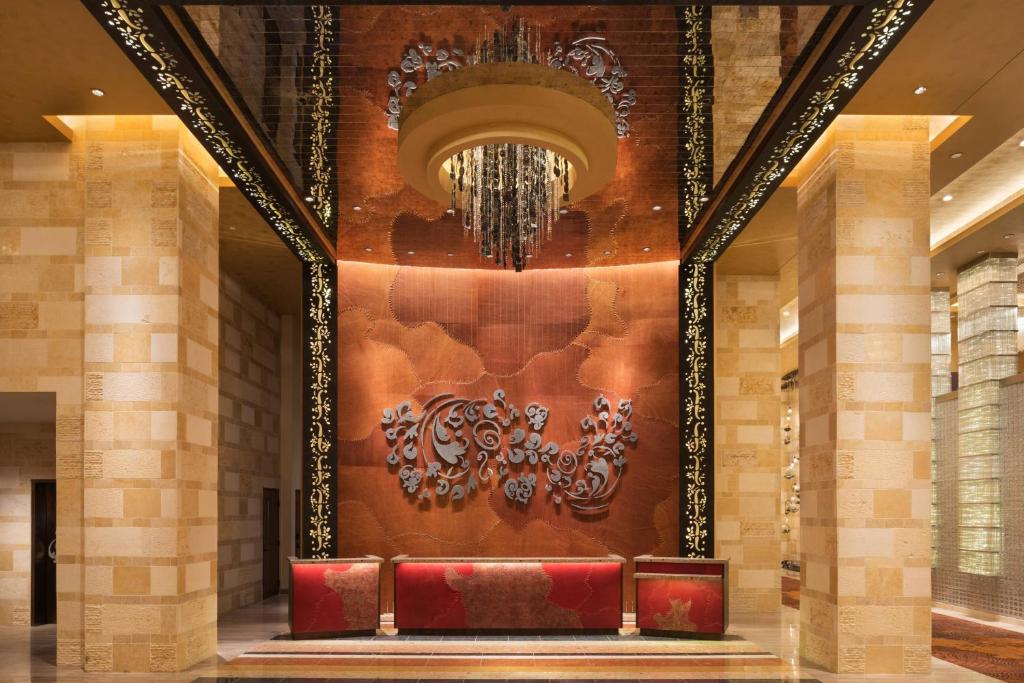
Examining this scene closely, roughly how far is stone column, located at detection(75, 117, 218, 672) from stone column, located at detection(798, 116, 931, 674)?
551 cm

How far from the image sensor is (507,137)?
702 cm

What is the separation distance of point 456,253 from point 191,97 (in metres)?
5.18

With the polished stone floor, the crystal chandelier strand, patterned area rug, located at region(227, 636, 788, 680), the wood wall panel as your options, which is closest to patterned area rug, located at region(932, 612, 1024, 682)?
the polished stone floor

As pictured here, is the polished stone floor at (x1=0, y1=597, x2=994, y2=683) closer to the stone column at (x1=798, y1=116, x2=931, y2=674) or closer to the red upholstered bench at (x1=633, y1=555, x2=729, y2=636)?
the red upholstered bench at (x1=633, y1=555, x2=729, y2=636)

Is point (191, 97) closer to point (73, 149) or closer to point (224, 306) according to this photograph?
point (73, 149)

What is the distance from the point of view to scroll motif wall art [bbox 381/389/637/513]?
1205 centimetres

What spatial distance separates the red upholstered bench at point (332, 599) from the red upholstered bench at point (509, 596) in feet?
1.10

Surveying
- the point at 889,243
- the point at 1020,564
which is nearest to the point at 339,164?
the point at 889,243

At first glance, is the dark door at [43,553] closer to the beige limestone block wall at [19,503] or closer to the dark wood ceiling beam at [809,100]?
the beige limestone block wall at [19,503]

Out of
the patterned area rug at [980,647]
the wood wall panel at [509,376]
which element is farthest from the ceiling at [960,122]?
the patterned area rug at [980,647]

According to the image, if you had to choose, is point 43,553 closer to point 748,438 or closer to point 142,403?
point 142,403

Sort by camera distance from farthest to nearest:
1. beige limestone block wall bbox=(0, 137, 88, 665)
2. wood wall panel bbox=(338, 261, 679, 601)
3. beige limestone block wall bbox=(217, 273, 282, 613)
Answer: beige limestone block wall bbox=(217, 273, 282, 613) → wood wall panel bbox=(338, 261, 679, 601) → beige limestone block wall bbox=(0, 137, 88, 665)

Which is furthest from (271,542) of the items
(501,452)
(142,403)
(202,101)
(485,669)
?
(202,101)

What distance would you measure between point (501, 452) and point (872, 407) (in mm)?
5128
